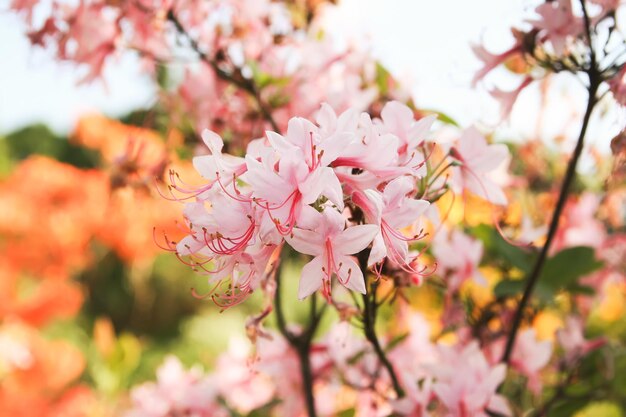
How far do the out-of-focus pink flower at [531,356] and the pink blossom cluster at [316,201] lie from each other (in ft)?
0.82

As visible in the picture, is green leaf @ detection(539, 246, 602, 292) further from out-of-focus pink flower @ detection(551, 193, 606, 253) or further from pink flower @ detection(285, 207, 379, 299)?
pink flower @ detection(285, 207, 379, 299)

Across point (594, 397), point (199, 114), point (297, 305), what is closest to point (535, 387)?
point (594, 397)

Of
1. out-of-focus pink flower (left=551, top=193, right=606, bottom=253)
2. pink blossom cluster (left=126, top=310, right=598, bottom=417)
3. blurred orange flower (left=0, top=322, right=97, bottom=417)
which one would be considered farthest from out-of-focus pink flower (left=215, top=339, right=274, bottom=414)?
blurred orange flower (left=0, top=322, right=97, bottom=417)

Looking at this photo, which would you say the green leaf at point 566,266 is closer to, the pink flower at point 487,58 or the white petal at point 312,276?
the pink flower at point 487,58

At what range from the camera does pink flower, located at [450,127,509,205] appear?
0.46m

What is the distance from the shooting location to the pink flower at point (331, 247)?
343 millimetres

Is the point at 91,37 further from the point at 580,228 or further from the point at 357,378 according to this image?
the point at 580,228

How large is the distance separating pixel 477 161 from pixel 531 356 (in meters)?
0.22

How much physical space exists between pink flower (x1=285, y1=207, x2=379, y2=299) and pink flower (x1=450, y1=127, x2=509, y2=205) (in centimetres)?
13

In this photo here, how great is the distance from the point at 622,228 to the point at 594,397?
0.46 meters

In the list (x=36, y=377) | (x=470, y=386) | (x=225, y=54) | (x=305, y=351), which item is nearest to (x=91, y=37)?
(x=225, y=54)

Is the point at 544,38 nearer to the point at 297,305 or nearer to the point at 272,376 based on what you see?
the point at 272,376

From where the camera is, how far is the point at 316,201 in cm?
36

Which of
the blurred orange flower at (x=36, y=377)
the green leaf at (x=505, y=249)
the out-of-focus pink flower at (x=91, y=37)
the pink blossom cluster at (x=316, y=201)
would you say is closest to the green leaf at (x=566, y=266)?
the green leaf at (x=505, y=249)
